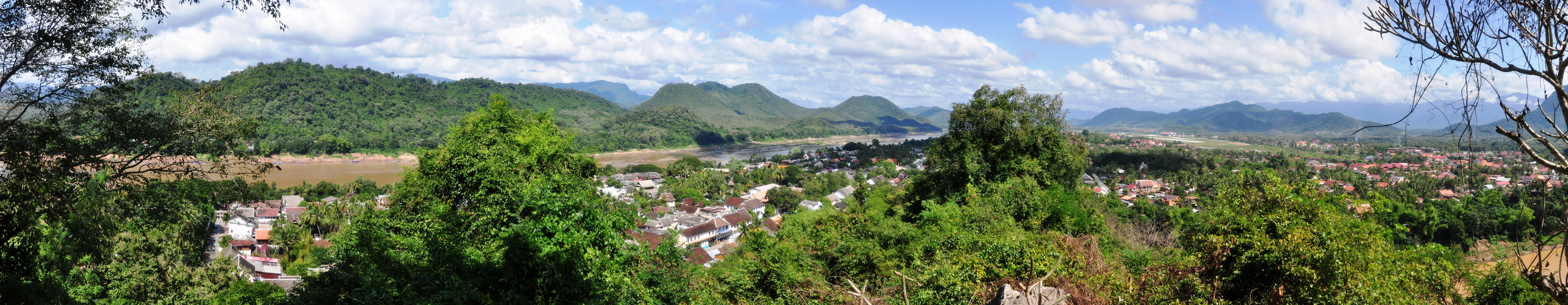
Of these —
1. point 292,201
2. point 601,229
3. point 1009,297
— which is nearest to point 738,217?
point 292,201

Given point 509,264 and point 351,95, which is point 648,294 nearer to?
point 509,264

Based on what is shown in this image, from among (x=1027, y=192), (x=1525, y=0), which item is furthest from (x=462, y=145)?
(x=1525, y=0)

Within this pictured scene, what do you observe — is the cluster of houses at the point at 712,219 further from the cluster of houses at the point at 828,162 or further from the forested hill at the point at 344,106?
the forested hill at the point at 344,106

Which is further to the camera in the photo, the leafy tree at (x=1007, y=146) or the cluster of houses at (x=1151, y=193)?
the cluster of houses at (x=1151, y=193)

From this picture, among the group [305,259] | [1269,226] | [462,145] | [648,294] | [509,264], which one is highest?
[462,145]

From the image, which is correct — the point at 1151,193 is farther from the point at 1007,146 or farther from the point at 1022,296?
the point at 1022,296

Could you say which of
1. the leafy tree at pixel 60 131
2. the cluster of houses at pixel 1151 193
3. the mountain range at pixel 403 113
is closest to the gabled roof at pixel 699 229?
the mountain range at pixel 403 113

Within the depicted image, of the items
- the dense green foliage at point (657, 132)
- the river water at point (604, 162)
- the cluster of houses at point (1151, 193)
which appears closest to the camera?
the cluster of houses at point (1151, 193)
